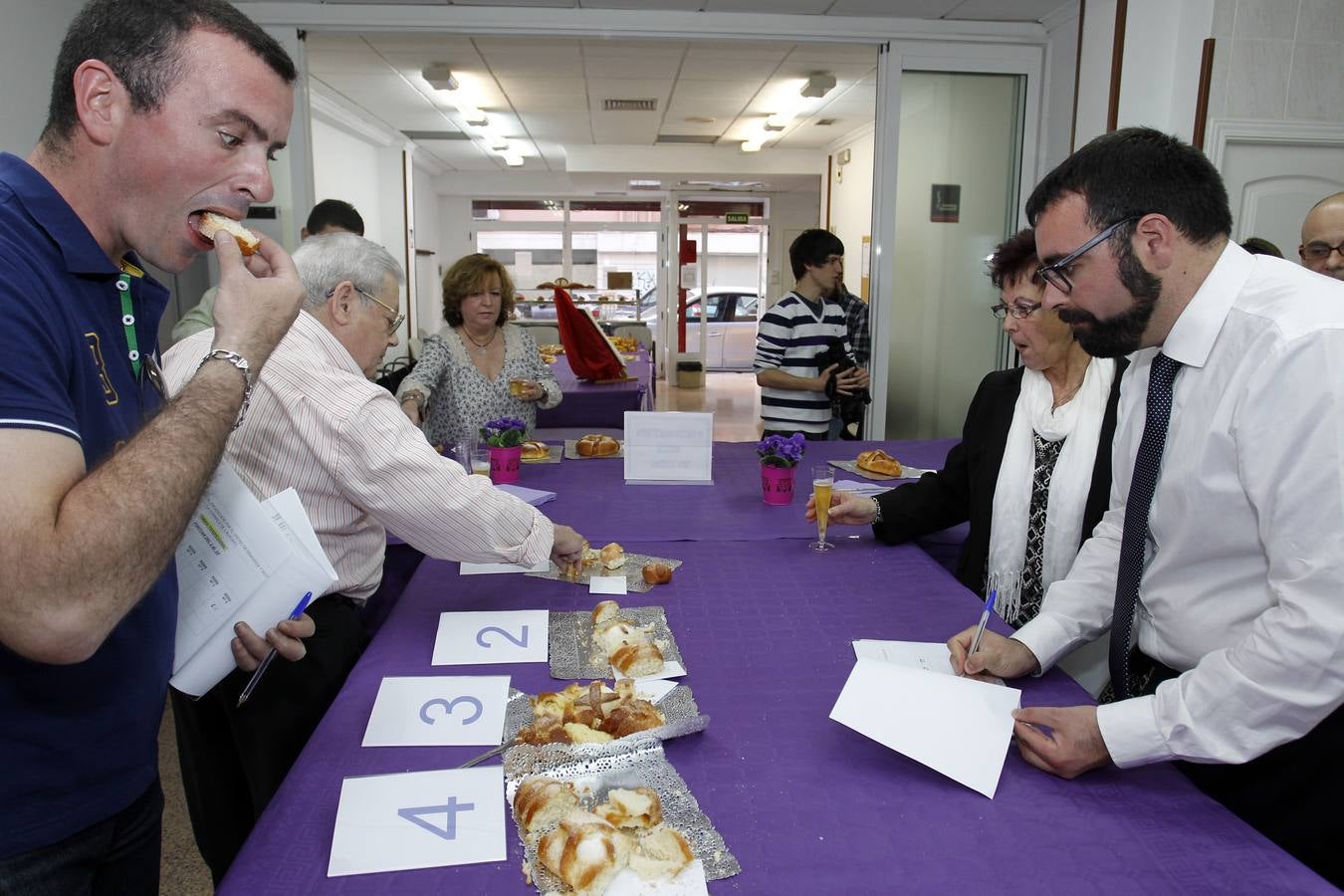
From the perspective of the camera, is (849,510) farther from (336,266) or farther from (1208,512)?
(336,266)

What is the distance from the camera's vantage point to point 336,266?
1786 mm

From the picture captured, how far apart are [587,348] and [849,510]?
3.29m

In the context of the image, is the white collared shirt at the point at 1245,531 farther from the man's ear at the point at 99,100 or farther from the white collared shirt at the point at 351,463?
the man's ear at the point at 99,100

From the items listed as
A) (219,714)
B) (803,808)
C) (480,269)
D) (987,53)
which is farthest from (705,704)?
(987,53)

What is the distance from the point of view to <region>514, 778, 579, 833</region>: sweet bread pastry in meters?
0.98

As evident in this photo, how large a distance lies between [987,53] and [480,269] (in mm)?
3307

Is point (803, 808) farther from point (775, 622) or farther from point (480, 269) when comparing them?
point (480, 269)

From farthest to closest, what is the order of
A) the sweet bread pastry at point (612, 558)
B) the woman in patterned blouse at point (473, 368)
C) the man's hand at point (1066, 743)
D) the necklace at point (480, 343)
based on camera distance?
the necklace at point (480, 343)
the woman in patterned blouse at point (473, 368)
the sweet bread pastry at point (612, 558)
the man's hand at point (1066, 743)

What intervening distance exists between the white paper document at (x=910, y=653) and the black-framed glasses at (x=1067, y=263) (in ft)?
2.06

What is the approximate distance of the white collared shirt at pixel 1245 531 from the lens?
1.04 metres

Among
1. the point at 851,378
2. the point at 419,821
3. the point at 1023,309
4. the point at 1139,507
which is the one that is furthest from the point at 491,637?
the point at 851,378

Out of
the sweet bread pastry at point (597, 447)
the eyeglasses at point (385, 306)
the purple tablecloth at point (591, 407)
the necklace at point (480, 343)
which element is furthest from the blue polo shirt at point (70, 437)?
the purple tablecloth at point (591, 407)

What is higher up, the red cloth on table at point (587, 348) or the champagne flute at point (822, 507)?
the red cloth on table at point (587, 348)

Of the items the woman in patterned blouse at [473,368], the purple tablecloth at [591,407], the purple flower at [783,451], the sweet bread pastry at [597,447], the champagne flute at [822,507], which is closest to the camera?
the champagne flute at [822,507]
